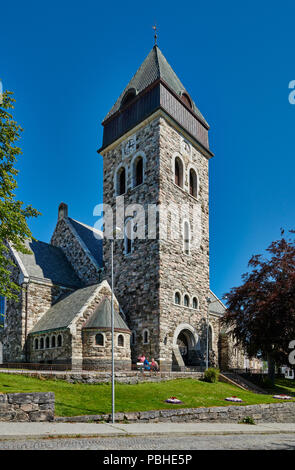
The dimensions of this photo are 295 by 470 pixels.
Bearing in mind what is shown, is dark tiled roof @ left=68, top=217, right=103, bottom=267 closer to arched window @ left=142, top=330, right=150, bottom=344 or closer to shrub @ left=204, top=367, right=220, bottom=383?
arched window @ left=142, top=330, right=150, bottom=344

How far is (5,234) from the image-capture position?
69.5 feet

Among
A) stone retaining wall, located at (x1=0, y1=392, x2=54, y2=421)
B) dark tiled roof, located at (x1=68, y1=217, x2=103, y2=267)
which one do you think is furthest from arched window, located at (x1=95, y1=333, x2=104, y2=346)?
stone retaining wall, located at (x1=0, y1=392, x2=54, y2=421)

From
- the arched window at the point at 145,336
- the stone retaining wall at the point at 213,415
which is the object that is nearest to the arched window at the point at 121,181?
the arched window at the point at 145,336

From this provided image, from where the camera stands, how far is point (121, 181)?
123ft

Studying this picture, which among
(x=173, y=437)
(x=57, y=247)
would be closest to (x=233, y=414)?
(x=173, y=437)

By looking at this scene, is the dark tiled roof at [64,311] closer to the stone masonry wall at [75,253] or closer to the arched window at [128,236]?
the stone masonry wall at [75,253]

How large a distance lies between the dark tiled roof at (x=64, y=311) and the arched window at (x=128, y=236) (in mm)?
4985

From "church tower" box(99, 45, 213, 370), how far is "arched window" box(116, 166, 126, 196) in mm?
93

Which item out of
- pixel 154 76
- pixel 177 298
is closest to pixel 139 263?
pixel 177 298

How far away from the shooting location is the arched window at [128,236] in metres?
33.9

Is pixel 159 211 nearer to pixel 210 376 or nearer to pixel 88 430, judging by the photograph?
pixel 210 376

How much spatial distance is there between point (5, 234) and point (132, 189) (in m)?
15.5

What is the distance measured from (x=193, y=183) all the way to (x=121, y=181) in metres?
6.67

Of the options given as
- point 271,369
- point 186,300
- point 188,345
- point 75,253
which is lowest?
point 271,369
